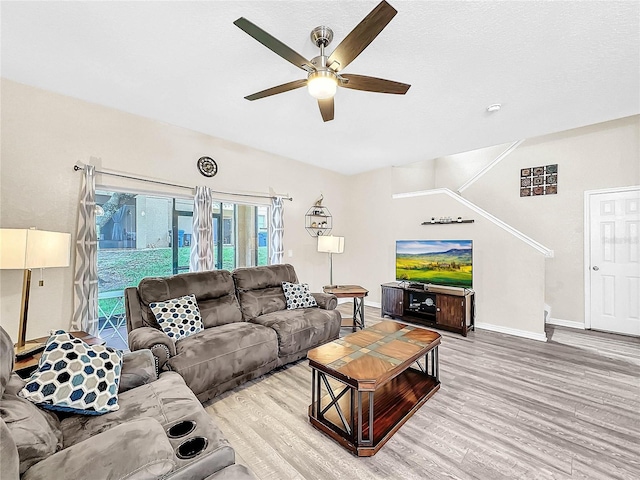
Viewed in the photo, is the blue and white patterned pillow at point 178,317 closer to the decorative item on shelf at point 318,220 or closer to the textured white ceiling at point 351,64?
the textured white ceiling at point 351,64

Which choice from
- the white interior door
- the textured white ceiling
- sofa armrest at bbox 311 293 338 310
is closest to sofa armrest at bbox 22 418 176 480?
the textured white ceiling

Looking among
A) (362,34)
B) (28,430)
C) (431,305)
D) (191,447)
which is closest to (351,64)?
(362,34)

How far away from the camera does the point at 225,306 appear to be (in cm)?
317

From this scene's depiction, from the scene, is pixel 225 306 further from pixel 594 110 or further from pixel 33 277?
pixel 594 110

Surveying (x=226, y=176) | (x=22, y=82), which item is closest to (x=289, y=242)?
(x=226, y=176)

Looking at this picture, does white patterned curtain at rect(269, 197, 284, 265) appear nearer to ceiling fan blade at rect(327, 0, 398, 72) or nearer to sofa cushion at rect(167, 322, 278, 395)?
sofa cushion at rect(167, 322, 278, 395)

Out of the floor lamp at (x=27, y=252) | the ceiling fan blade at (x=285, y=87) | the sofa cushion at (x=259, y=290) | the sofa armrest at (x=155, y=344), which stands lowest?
the sofa armrest at (x=155, y=344)

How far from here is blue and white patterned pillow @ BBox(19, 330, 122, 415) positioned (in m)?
1.41

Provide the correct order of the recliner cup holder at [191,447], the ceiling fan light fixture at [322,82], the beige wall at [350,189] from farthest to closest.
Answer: the beige wall at [350,189], the ceiling fan light fixture at [322,82], the recliner cup holder at [191,447]

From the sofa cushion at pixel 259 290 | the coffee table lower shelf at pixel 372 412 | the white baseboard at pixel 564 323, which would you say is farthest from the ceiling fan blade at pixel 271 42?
the white baseboard at pixel 564 323

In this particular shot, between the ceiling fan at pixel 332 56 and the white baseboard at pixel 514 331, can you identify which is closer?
the ceiling fan at pixel 332 56

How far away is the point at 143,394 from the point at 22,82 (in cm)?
315

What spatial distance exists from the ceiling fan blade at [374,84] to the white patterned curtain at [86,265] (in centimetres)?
285

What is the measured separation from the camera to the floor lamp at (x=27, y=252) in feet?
6.52
